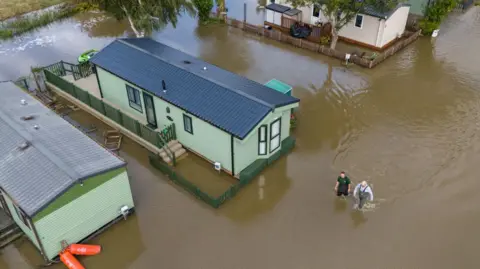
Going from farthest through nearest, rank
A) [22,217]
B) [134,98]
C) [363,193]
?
[134,98] → [363,193] → [22,217]

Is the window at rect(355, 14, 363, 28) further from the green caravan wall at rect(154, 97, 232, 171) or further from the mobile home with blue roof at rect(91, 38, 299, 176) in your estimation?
the green caravan wall at rect(154, 97, 232, 171)

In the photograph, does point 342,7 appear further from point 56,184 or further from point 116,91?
point 56,184

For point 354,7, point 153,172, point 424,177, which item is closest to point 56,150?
point 153,172

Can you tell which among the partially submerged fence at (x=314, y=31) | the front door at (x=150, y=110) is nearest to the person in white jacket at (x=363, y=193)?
the front door at (x=150, y=110)

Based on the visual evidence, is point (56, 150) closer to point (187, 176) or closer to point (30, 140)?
point (30, 140)

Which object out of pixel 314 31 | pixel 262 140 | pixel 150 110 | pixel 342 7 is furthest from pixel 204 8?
pixel 262 140
